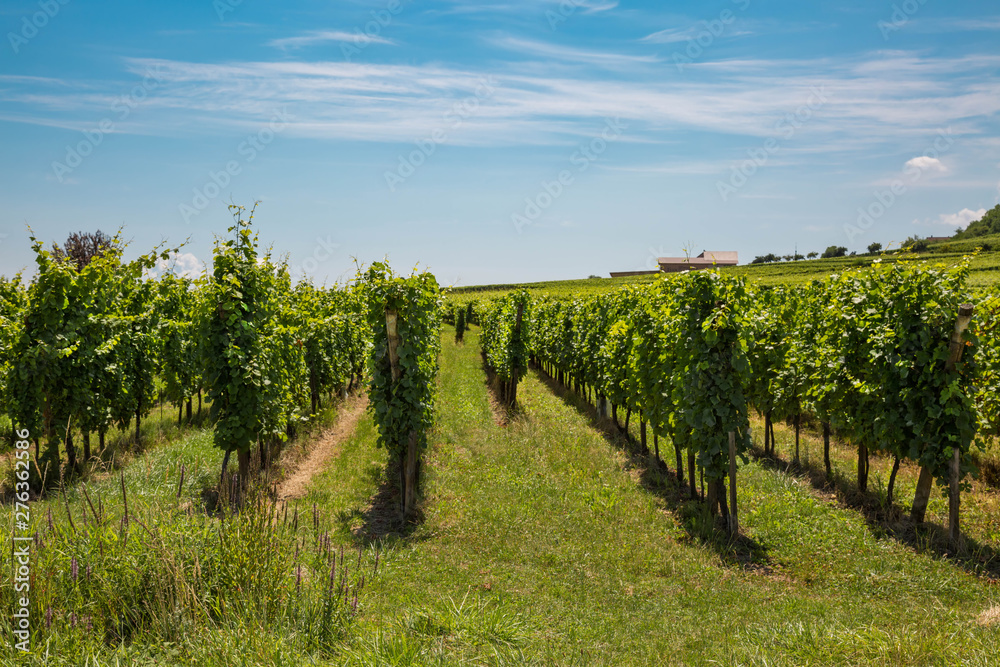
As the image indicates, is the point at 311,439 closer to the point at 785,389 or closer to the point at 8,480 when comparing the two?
the point at 8,480

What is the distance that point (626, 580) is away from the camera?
7398 mm

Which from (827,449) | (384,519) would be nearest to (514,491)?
(384,519)

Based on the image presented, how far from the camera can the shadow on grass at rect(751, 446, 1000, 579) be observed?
8.07 metres

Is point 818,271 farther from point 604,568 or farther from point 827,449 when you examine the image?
point 604,568

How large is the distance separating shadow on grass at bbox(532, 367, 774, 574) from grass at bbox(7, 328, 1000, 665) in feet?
0.18

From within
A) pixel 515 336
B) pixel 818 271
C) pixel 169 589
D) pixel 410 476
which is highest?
pixel 818 271

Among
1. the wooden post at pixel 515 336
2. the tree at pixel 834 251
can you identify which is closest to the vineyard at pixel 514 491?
the wooden post at pixel 515 336

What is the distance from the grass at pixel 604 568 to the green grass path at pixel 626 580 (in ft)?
0.10

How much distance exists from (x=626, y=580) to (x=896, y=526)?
17.7 ft

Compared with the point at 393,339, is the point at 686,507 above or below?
below

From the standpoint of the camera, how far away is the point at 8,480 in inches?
431

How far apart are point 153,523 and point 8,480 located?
8639mm

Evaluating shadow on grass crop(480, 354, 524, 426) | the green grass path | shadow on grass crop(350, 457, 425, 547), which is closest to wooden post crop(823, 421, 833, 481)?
the green grass path

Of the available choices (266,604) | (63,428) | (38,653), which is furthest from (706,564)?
(63,428)
